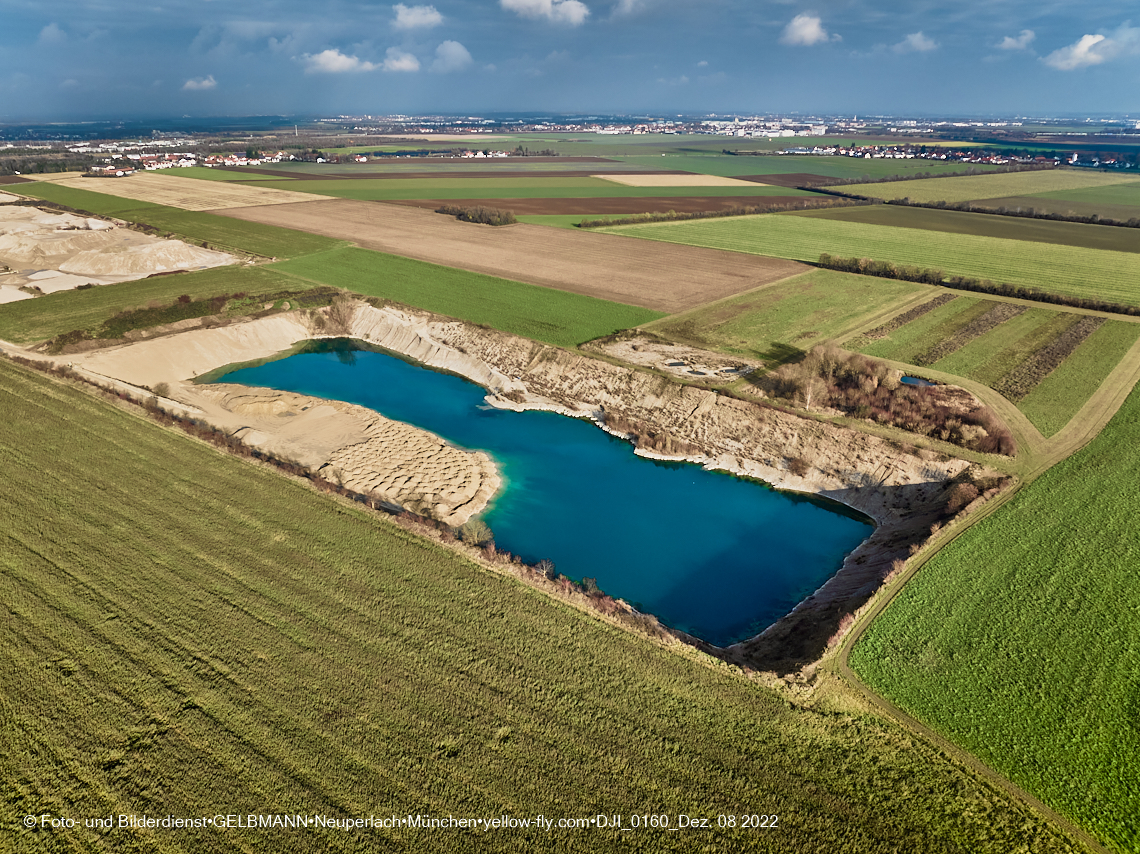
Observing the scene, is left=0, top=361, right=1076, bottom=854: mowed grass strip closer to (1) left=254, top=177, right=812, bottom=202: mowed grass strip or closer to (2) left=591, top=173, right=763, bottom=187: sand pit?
(1) left=254, top=177, right=812, bottom=202: mowed grass strip

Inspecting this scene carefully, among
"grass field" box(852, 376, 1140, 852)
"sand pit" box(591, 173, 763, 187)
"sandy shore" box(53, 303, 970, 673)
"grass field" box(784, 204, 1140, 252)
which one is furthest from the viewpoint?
"sand pit" box(591, 173, 763, 187)

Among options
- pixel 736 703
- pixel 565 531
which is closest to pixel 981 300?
pixel 565 531

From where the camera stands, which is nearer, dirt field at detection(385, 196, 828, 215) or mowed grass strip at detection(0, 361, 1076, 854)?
mowed grass strip at detection(0, 361, 1076, 854)

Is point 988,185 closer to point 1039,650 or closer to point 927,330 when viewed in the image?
point 927,330

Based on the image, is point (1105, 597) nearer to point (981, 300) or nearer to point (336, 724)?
point (336, 724)

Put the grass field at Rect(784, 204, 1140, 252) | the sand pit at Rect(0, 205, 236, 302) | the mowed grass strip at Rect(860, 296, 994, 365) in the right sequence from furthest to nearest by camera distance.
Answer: the grass field at Rect(784, 204, 1140, 252) → the sand pit at Rect(0, 205, 236, 302) → the mowed grass strip at Rect(860, 296, 994, 365)

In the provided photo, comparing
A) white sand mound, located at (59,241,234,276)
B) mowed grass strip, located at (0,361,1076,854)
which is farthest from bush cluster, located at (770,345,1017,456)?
white sand mound, located at (59,241,234,276)

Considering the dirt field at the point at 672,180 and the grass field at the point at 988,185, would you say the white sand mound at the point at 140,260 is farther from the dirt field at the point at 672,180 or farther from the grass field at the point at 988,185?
the grass field at the point at 988,185

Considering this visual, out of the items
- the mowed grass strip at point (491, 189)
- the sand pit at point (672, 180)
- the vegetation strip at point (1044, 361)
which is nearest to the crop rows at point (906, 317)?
the vegetation strip at point (1044, 361)
